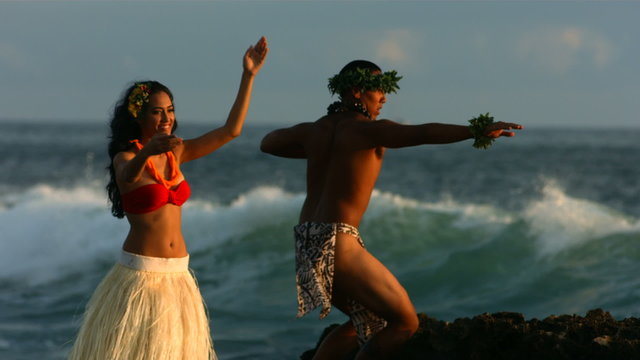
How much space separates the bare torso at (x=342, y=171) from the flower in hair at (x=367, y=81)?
17 cm

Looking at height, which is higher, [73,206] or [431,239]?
[73,206]

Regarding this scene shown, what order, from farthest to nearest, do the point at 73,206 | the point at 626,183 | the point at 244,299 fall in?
the point at 626,183 < the point at 73,206 < the point at 244,299

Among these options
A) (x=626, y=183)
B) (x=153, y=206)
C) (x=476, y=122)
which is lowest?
(x=153, y=206)

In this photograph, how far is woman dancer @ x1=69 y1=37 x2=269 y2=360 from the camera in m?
4.76

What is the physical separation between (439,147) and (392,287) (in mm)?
41398

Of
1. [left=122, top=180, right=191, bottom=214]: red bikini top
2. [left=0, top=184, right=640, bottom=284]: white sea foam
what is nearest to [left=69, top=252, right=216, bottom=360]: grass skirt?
[left=122, top=180, right=191, bottom=214]: red bikini top

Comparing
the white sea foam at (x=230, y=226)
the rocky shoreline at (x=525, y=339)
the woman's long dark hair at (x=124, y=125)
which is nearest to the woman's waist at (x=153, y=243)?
the woman's long dark hair at (x=124, y=125)

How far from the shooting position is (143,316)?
15.7 ft

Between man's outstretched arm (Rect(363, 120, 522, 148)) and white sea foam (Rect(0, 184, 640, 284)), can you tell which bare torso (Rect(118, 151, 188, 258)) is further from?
white sea foam (Rect(0, 184, 640, 284))

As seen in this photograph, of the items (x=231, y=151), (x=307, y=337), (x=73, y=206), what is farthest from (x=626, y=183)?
(x=307, y=337)

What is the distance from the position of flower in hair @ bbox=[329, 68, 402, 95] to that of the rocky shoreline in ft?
5.20

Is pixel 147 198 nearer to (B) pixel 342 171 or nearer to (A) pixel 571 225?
(B) pixel 342 171

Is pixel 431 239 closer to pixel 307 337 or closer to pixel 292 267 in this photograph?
pixel 292 267

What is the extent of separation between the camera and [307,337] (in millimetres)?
9812
